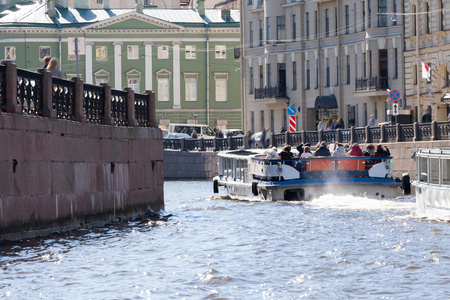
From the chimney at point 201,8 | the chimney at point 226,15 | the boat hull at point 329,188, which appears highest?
the chimney at point 201,8

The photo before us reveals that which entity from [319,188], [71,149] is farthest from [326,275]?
[319,188]

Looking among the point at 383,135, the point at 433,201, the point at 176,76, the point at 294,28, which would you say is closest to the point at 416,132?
the point at 383,135

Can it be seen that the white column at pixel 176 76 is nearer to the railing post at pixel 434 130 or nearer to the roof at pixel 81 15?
the roof at pixel 81 15

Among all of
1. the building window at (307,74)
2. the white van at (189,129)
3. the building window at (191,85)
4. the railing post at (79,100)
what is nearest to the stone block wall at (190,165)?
the building window at (307,74)

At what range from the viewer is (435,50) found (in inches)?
2083

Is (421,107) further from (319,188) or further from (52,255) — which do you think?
(52,255)

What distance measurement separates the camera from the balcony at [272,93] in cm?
6662

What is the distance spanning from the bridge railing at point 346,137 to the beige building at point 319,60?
20.7ft

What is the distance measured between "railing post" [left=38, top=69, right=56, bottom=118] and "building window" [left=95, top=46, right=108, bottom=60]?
64.7 metres

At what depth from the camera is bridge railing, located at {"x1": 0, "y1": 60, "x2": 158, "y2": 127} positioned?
18.7 metres

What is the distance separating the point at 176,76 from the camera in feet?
281

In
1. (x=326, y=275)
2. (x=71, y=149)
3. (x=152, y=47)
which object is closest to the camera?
(x=326, y=275)

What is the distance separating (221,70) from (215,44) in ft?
6.37

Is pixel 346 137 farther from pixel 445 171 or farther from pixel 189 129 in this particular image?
pixel 189 129
